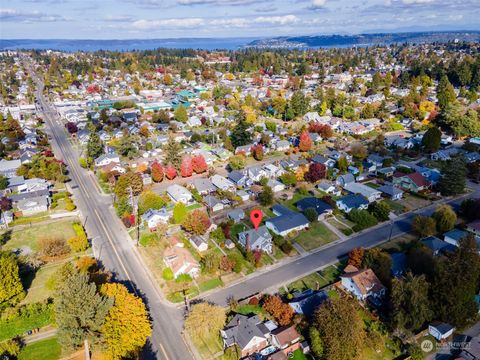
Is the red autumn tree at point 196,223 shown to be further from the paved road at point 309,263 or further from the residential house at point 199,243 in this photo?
the paved road at point 309,263

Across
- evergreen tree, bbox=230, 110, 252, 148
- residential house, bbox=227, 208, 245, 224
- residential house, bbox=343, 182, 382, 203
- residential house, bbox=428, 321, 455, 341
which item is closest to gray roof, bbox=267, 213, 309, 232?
residential house, bbox=227, 208, 245, 224

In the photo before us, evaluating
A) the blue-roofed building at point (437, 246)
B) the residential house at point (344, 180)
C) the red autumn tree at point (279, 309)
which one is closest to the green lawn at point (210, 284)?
the red autumn tree at point (279, 309)

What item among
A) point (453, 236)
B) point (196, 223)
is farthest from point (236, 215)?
point (453, 236)

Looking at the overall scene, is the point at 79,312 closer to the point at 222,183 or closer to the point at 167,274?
the point at 167,274

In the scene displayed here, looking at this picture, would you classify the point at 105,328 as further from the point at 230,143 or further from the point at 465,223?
the point at 230,143

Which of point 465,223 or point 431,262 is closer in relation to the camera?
point 431,262

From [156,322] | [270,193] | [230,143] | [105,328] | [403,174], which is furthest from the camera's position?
[230,143]

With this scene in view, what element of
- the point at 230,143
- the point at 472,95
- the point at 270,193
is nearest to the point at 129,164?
the point at 230,143

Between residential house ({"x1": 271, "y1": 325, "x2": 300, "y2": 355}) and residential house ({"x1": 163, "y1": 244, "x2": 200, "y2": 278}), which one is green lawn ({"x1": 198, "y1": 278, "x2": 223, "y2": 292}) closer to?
residential house ({"x1": 163, "y1": 244, "x2": 200, "y2": 278})
